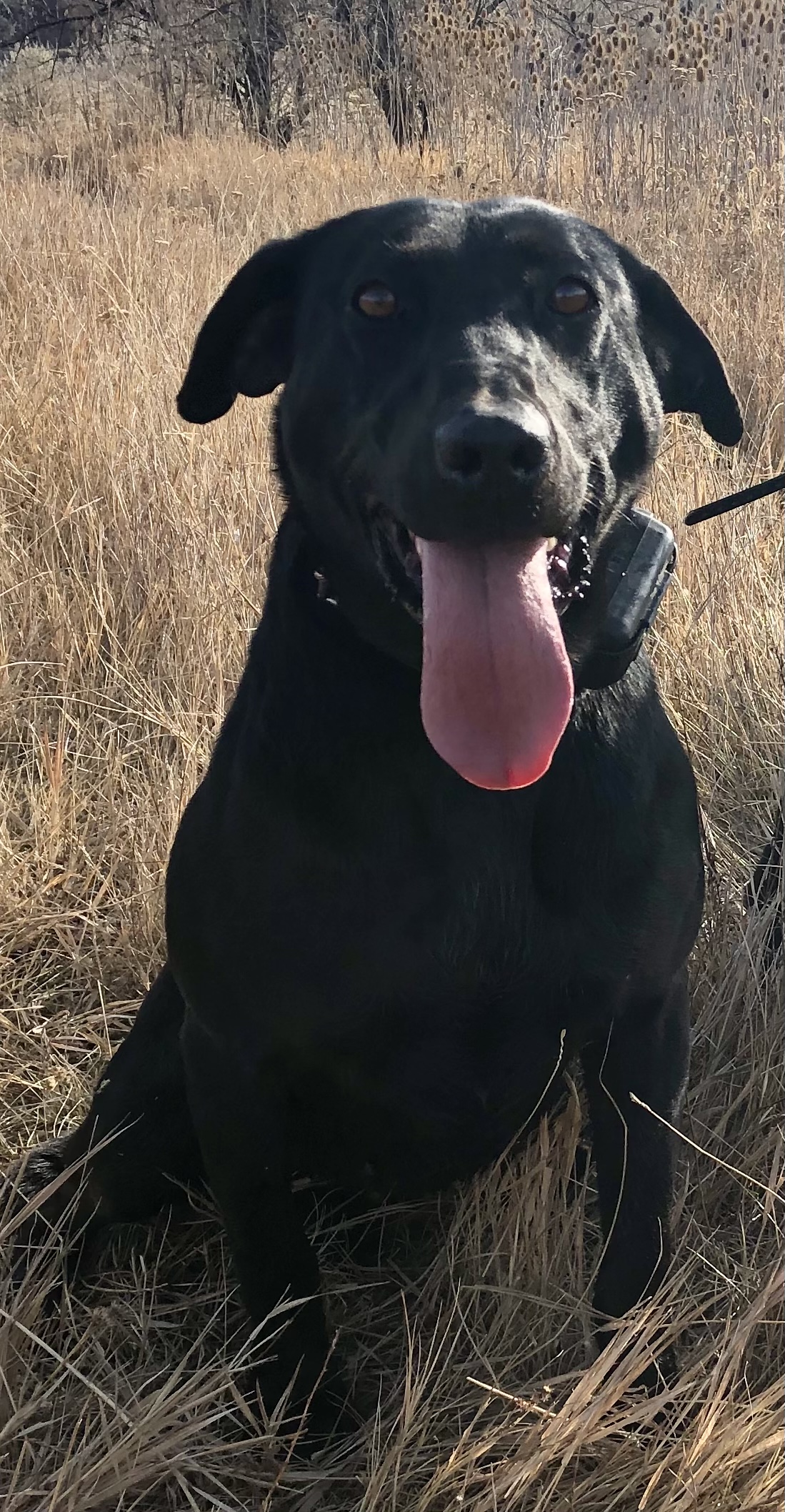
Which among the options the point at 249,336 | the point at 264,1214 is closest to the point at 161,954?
the point at 264,1214

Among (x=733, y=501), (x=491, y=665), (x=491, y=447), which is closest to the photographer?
(x=491, y=447)

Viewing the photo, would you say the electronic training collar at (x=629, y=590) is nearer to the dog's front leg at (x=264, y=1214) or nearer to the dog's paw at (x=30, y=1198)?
the dog's front leg at (x=264, y=1214)

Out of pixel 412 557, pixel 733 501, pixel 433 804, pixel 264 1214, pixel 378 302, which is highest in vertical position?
pixel 378 302

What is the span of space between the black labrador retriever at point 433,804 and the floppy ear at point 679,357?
0.08 m

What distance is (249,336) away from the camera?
172cm

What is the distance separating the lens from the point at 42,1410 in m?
1.56

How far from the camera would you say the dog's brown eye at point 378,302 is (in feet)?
4.88

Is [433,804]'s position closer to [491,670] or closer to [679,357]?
[491,670]

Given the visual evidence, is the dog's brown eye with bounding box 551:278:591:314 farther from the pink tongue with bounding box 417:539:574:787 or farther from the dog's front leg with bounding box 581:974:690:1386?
the dog's front leg with bounding box 581:974:690:1386

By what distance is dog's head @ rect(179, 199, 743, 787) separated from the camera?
4.28 ft

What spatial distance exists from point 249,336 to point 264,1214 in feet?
3.62

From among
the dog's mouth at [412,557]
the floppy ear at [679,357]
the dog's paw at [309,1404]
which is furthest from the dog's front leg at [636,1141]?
the floppy ear at [679,357]

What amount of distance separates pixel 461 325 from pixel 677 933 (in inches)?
28.3

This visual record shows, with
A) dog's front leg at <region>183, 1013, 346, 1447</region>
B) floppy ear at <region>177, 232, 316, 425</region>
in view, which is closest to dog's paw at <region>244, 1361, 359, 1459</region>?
dog's front leg at <region>183, 1013, 346, 1447</region>
